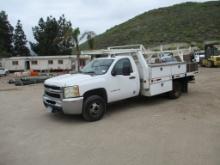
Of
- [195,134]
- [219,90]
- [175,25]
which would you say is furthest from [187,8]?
[195,134]

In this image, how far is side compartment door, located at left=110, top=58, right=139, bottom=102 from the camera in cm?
828

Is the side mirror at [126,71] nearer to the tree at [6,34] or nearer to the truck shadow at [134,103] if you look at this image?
the truck shadow at [134,103]

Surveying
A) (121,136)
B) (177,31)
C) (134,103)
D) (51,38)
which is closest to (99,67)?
(134,103)

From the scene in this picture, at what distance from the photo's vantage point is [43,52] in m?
51.2

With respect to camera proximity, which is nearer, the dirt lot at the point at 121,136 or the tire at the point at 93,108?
the dirt lot at the point at 121,136

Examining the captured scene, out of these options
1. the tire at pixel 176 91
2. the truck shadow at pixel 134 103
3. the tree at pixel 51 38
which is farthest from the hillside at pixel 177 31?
the truck shadow at pixel 134 103

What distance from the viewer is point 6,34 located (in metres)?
54.7

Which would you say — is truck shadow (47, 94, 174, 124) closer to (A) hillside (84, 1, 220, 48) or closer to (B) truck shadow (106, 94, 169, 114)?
(B) truck shadow (106, 94, 169, 114)

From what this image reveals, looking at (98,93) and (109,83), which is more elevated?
(109,83)

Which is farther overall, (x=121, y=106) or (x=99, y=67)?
(x=121, y=106)

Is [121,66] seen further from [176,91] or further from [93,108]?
[176,91]

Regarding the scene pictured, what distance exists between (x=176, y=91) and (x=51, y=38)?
4400 centimetres

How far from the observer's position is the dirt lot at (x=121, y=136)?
500 cm

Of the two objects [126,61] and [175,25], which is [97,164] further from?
[175,25]
